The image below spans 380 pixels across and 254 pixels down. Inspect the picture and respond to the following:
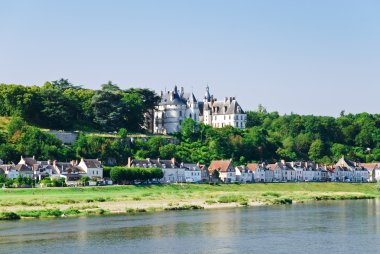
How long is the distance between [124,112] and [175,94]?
Result: 16785mm

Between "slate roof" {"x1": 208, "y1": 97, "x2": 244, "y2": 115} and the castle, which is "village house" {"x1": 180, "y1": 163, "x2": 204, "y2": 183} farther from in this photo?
"slate roof" {"x1": 208, "y1": 97, "x2": 244, "y2": 115}

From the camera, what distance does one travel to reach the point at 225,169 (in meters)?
103

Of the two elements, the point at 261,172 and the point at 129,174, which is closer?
the point at 129,174

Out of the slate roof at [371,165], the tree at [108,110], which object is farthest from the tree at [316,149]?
the tree at [108,110]

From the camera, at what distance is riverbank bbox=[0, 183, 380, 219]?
6200 centimetres

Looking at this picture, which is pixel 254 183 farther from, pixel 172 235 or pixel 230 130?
pixel 172 235

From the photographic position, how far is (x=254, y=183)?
10000 centimetres

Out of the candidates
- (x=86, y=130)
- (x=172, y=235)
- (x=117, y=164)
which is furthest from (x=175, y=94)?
(x=172, y=235)

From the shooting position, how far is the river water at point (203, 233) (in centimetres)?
4066

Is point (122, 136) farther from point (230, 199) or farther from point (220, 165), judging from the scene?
point (230, 199)

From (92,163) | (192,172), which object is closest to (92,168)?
(92,163)

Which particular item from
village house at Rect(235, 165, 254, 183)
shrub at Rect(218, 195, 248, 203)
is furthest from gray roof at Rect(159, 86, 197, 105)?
shrub at Rect(218, 195, 248, 203)

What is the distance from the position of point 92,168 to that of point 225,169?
21350 millimetres

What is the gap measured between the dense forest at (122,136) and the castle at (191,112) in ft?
14.7
